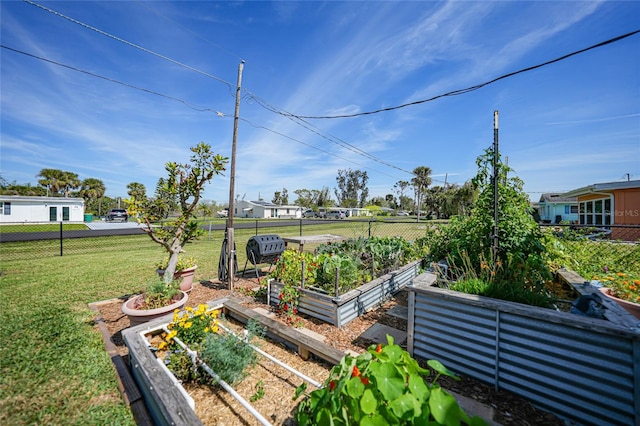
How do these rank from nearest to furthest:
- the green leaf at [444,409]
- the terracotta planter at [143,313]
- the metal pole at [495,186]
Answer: the green leaf at [444,409] < the terracotta planter at [143,313] < the metal pole at [495,186]

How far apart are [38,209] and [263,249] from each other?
1316 inches

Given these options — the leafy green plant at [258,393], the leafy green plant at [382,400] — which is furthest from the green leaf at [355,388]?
the leafy green plant at [258,393]

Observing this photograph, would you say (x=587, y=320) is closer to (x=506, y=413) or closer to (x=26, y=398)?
(x=506, y=413)

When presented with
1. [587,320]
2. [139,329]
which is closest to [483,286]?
[587,320]

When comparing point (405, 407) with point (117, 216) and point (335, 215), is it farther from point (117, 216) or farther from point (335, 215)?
point (335, 215)

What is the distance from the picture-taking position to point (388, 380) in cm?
115

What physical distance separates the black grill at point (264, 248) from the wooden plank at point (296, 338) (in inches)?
71.3

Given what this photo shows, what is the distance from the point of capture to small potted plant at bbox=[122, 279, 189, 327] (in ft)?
9.35

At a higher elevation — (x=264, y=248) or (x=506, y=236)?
(x=506, y=236)

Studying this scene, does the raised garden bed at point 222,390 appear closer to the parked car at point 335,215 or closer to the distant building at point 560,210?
the distant building at point 560,210

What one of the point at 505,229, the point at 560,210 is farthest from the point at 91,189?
the point at 560,210

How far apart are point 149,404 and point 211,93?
786 centimetres

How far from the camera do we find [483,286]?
2316mm

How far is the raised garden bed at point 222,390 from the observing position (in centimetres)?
152
